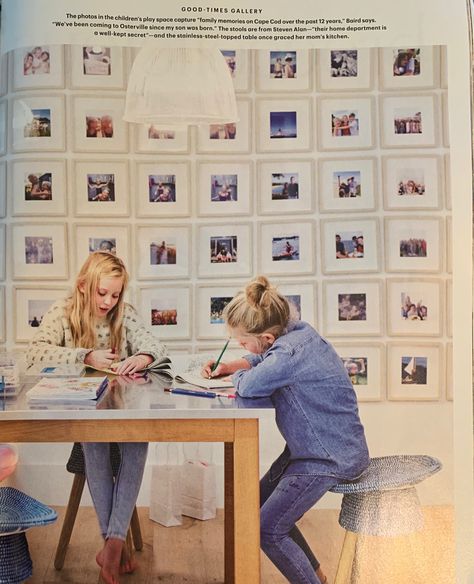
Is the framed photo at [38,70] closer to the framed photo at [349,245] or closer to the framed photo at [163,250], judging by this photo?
the framed photo at [163,250]

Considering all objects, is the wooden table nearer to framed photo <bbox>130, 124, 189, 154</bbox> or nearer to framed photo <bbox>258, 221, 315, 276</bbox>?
framed photo <bbox>258, 221, 315, 276</bbox>

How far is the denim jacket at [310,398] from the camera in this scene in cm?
102

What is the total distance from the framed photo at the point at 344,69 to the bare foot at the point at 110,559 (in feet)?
2.56

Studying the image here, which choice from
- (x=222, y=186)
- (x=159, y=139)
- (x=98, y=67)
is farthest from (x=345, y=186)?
(x=98, y=67)

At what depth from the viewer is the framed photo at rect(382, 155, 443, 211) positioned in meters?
1.05

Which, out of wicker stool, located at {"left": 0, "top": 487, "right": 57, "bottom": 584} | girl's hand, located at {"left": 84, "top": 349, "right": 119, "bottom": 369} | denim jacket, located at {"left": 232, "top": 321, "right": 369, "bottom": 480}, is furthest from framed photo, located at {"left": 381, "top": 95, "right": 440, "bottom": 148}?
wicker stool, located at {"left": 0, "top": 487, "right": 57, "bottom": 584}

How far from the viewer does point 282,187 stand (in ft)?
3.43

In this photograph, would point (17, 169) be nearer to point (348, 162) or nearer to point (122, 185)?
point (122, 185)

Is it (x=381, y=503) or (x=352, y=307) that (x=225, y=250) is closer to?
(x=352, y=307)

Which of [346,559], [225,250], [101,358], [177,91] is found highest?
[177,91]

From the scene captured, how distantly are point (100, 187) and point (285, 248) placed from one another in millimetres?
302

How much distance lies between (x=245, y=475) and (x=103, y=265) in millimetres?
390

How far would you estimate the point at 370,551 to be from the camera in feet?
3.48

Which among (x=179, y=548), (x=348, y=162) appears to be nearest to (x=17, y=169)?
(x=348, y=162)
